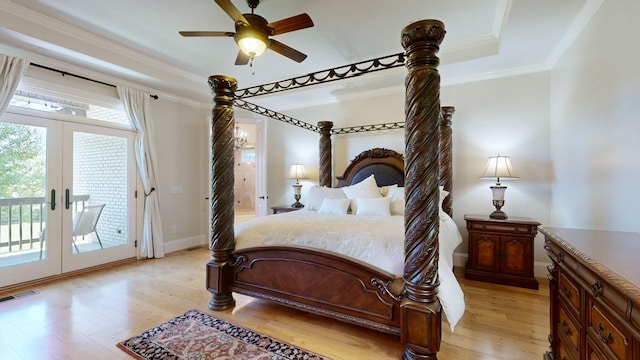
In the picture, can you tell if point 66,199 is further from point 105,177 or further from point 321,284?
point 321,284

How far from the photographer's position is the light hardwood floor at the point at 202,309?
2.00m

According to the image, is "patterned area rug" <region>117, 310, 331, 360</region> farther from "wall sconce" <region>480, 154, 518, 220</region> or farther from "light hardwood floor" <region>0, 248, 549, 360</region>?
"wall sconce" <region>480, 154, 518, 220</region>

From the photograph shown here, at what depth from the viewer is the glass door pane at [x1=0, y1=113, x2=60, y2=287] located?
10.2 ft

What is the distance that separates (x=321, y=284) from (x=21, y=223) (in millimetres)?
3818

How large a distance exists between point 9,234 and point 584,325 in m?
5.26

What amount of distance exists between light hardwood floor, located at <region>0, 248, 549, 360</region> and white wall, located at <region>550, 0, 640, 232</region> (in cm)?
109

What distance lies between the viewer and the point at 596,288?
1.02 meters

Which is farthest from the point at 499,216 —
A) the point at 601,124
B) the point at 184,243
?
the point at 184,243

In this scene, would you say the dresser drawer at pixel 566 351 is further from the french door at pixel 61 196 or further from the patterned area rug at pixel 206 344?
the french door at pixel 61 196

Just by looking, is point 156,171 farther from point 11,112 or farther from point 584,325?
point 584,325

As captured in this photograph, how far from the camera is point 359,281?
2.07 m

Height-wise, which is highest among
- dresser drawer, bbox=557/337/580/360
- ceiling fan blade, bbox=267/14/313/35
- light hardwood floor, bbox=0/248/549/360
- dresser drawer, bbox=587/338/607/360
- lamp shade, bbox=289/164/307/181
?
ceiling fan blade, bbox=267/14/313/35

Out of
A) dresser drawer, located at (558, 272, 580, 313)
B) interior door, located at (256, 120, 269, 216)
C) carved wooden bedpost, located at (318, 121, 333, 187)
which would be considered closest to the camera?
dresser drawer, located at (558, 272, 580, 313)

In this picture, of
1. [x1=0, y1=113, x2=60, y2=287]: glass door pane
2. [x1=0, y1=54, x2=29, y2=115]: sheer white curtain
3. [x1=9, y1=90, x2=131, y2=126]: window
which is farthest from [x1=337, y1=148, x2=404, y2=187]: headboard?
[x1=0, y1=54, x2=29, y2=115]: sheer white curtain
